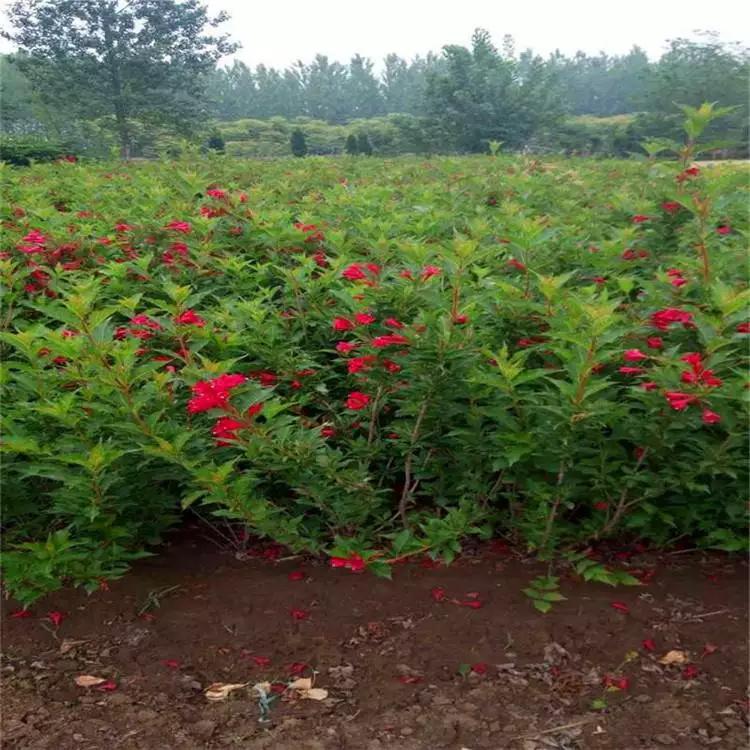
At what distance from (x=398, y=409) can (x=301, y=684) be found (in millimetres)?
1016

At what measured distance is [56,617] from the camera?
2.71m

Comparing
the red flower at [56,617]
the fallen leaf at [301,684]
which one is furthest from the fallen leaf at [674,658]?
the red flower at [56,617]

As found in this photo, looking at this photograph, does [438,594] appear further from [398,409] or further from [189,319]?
[189,319]

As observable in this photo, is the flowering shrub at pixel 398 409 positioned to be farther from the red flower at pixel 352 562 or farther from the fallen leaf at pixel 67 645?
the fallen leaf at pixel 67 645

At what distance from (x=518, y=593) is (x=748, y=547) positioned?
815mm

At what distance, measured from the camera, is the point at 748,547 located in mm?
2682

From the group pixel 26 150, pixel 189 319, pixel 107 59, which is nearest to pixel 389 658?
pixel 189 319

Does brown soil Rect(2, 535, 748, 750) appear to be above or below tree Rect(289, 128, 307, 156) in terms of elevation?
below

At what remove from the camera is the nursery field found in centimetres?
228

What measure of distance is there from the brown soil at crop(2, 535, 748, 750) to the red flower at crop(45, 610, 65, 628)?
0.03 meters

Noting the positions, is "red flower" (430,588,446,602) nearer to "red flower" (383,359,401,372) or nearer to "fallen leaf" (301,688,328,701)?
"fallen leaf" (301,688,328,701)

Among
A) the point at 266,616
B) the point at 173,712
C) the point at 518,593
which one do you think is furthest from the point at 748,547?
the point at 173,712

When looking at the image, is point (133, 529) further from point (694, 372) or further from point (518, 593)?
point (694, 372)

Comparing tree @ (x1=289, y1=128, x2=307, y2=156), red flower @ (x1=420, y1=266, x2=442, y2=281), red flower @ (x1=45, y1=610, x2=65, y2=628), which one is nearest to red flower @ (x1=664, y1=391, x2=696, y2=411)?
red flower @ (x1=420, y1=266, x2=442, y2=281)
